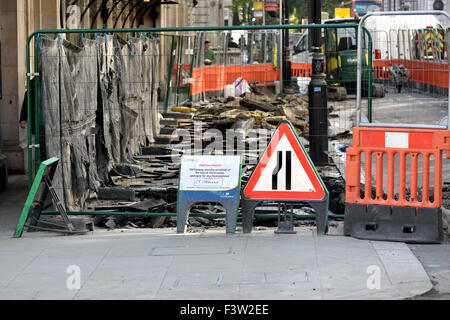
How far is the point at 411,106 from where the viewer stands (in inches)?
439

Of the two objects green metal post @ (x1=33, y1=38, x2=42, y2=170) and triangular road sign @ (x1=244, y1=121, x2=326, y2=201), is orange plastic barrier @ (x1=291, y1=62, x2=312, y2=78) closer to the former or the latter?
green metal post @ (x1=33, y1=38, x2=42, y2=170)

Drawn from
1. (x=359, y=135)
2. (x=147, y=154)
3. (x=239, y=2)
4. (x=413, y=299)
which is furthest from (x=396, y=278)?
(x=239, y=2)

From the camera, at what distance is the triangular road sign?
9.05m

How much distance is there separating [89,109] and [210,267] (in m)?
4.23

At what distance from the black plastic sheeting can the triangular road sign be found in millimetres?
2543

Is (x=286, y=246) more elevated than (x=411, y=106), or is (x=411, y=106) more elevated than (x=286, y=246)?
(x=411, y=106)

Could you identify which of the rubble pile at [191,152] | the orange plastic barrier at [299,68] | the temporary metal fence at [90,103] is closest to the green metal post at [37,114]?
the temporary metal fence at [90,103]

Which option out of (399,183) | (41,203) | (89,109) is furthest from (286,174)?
(89,109)

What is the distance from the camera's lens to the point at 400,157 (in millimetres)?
8820

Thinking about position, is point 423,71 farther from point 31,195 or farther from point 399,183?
point 31,195

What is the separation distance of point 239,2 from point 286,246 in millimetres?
100487

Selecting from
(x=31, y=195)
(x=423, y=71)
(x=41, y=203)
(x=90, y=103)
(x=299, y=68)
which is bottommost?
(x=41, y=203)
